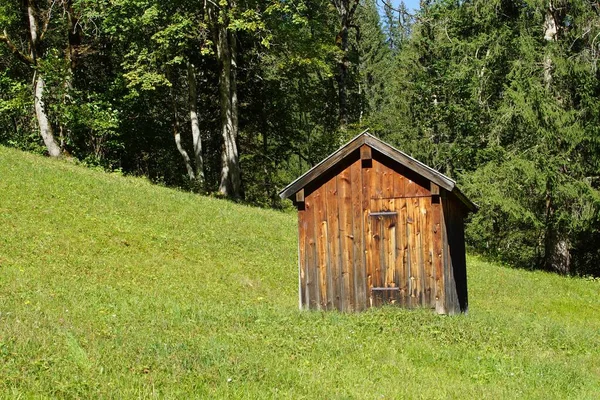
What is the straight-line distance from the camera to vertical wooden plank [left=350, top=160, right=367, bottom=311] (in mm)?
14695

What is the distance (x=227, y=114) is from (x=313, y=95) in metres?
12.3

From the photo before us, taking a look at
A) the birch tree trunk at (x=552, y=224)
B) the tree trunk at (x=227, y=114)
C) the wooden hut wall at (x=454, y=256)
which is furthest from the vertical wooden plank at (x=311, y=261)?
the tree trunk at (x=227, y=114)

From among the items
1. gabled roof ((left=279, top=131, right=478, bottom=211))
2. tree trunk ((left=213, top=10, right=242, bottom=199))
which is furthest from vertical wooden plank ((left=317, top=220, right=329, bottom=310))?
Result: tree trunk ((left=213, top=10, right=242, bottom=199))

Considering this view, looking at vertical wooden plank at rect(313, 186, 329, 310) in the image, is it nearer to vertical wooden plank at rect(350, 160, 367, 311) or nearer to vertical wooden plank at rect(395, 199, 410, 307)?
vertical wooden plank at rect(350, 160, 367, 311)

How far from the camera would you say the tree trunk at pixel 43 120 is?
30422 millimetres

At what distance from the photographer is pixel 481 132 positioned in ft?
112

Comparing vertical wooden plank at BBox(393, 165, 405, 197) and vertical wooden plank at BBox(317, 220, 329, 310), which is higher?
vertical wooden plank at BBox(393, 165, 405, 197)

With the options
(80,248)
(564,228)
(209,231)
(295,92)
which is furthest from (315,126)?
(80,248)

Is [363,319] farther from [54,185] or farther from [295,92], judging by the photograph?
[295,92]

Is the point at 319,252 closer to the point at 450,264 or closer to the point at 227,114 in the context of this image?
the point at 450,264

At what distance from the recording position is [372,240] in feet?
48.5

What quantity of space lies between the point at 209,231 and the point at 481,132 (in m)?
17.1

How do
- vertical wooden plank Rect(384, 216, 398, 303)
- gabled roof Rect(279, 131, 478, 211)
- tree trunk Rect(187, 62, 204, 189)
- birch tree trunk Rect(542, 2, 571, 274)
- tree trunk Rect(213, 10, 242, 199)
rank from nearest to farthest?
gabled roof Rect(279, 131, 478, 211) → vertical wooden plank Rect(384, 216, 398, 303) → birch tree trunk Rect(542, 2, 571, 274) → tree trunk Rect(213, 10, 242, 199) → tree trunk Rect(187, 62, 204, 189)

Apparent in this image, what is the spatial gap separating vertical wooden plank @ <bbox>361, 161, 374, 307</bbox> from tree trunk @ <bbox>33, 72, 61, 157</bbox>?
20.1 meters
